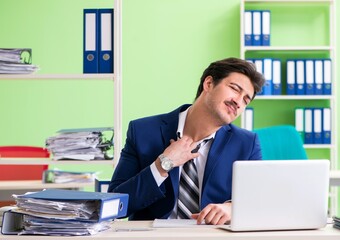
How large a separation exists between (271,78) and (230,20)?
63cm

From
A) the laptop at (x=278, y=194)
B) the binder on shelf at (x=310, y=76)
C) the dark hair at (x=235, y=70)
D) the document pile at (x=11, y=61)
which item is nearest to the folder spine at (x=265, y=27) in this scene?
the binder on shelf at (x=310, y=76)

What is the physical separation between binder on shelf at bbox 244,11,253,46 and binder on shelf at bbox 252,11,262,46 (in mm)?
26

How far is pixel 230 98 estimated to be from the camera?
2.80m

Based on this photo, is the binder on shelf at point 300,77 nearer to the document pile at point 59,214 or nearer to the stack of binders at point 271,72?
the stack of binders at point 271,72

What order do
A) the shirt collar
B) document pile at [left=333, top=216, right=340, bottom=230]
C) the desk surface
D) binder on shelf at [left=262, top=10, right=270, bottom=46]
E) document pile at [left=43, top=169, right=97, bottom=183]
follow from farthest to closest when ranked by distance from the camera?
binder on shelf at [left=262, top=10, right=270, bottom=46], document pile at [left=43, top=169, right=97, bottom=183], the shirt collar, document pile at [left=333, top=216, right=340, bottom=230], the desk surface

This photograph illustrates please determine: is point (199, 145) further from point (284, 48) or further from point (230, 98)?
point (284, 48)

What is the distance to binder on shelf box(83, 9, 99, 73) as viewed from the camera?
12.4ft

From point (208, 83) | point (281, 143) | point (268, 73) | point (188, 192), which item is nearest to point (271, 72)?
point (268, 73)

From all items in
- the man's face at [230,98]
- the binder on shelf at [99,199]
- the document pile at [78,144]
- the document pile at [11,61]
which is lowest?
the binder on shelf at [99,199]

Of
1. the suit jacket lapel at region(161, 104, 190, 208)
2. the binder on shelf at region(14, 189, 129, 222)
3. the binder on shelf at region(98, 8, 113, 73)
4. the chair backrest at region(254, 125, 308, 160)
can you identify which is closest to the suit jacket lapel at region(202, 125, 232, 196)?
the suit jacket lapel at region(161, 104, 190, 208)

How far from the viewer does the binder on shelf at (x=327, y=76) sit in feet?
19.8

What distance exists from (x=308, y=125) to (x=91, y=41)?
280 cm

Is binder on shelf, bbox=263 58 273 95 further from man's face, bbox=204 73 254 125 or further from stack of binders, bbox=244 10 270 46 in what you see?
man's face, bbox=204 73 254 125

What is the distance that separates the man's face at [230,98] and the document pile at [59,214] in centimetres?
74
